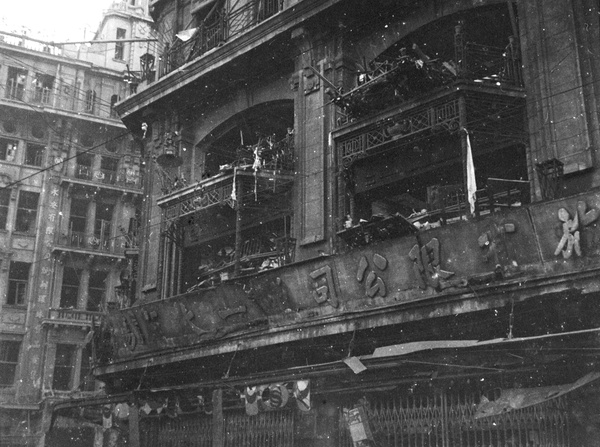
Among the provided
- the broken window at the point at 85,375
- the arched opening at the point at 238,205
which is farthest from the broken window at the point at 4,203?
the arched opening at the point at 238,205

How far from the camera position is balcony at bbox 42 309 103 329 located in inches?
1289

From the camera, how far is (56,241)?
113ft

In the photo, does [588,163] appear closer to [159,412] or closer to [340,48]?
[340,48]

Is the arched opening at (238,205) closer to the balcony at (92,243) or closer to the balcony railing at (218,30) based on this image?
the balcony railing at (218,30)

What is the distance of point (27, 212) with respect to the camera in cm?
3494

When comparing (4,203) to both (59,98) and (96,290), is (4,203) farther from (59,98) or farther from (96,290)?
(59,98)

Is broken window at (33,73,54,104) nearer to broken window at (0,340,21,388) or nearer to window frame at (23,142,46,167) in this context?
window frame at (23,142,46,167)

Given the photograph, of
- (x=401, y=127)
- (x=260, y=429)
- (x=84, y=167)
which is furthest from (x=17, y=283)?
(x=401, y=127)

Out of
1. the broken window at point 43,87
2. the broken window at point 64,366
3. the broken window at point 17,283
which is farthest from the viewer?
the broken window at point 43,87

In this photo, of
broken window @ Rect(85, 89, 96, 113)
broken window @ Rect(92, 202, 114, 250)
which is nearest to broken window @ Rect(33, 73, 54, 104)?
broken window @ Rect(85, 89, 96, 113)

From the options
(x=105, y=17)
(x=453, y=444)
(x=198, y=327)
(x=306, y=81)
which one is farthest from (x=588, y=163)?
(x=105, y=17)

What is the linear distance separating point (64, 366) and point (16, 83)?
47.6 feet

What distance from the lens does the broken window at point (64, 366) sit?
107 feet

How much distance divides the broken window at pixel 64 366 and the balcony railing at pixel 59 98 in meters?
12.0
